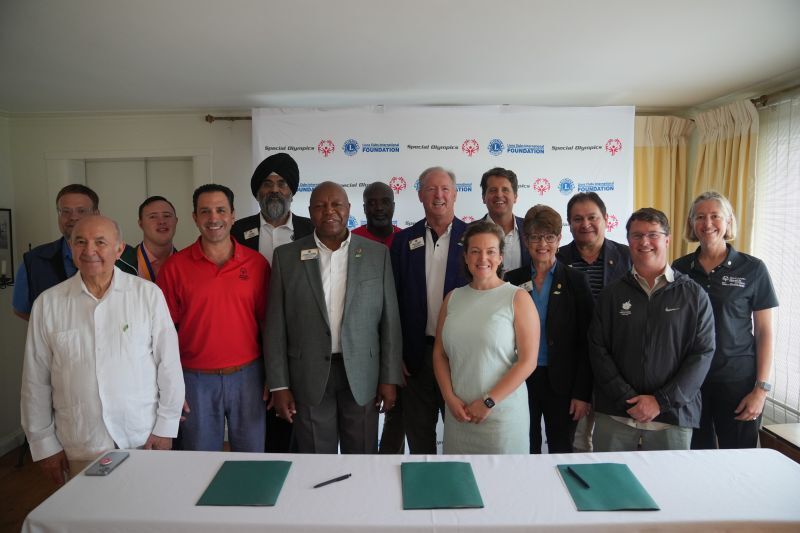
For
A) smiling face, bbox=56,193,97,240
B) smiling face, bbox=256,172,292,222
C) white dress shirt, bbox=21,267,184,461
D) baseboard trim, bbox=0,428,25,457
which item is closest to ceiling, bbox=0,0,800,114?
smiling face, bbox=256,172,292,222

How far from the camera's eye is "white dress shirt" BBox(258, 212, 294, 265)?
2.79 metres

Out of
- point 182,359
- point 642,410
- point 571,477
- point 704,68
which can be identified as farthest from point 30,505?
point 704,68

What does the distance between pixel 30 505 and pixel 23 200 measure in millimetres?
2714

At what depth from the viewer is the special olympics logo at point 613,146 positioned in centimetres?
396

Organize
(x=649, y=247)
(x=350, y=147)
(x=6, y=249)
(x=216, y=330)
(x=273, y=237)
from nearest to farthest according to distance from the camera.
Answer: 1. (x=649, y=247)
2. (x=216, y=330)
3. (x=273, y=237)
4. (x=350, y=147)
5. (x=6, y=249)

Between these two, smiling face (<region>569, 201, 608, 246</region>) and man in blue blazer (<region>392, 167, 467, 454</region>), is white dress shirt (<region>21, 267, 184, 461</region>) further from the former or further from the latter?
smiling face (<region>569, 201, 608, 246</region>)

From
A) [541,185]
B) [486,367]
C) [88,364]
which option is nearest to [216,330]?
[88,364]

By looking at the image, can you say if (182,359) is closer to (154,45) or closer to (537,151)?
(154,45)

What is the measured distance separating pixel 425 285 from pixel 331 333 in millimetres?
577

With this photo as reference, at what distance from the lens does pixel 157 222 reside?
2648mm

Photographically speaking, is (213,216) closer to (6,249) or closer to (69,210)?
(69,210)

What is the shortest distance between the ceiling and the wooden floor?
2949 millimetres

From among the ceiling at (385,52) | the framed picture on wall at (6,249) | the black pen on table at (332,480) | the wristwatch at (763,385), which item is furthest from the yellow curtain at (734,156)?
the framed picture on wall at (6,249)

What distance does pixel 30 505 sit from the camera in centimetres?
306
